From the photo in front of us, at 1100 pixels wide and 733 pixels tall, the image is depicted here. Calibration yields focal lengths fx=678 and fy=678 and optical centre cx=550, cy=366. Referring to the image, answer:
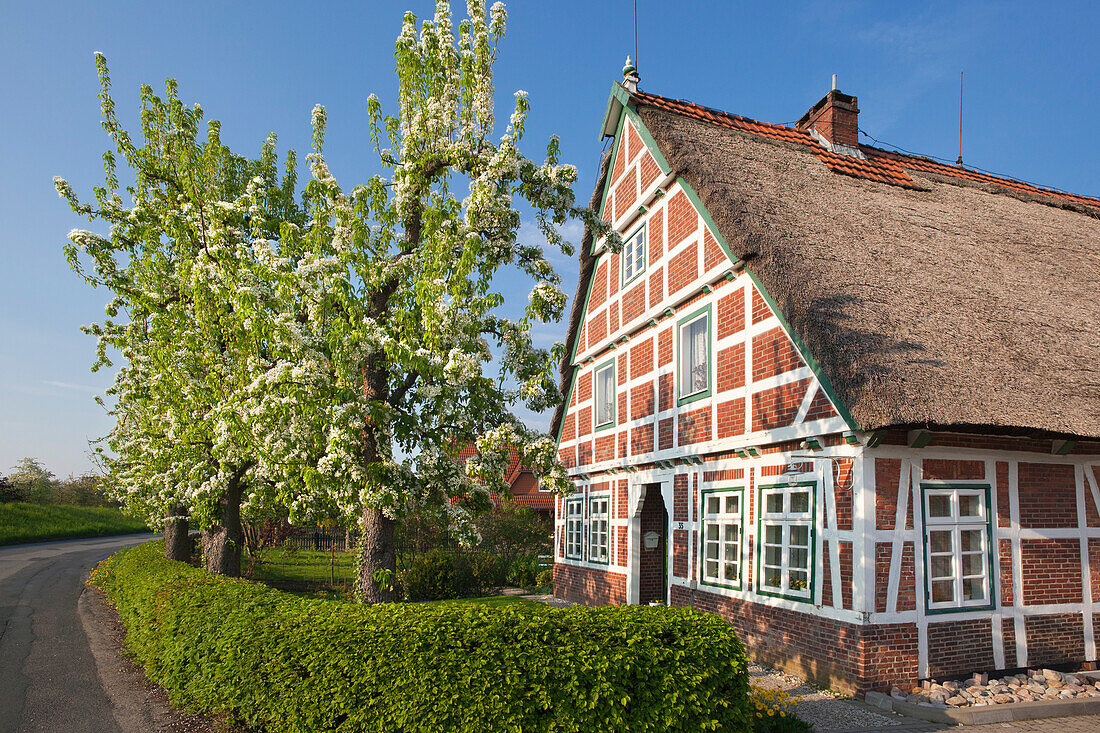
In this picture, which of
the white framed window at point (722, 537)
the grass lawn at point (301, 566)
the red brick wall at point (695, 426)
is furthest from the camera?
the grass lawn at point (301, 566)

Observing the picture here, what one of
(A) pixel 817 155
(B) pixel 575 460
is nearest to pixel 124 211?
(B) pixel 575 460

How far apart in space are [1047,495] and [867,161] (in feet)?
23.3

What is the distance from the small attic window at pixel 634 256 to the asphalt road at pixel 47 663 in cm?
1047

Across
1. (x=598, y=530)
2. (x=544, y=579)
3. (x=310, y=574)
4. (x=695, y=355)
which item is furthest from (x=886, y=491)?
(x=310, y=574)

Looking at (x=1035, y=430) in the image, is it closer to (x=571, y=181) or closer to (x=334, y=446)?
(x=571, y=181)

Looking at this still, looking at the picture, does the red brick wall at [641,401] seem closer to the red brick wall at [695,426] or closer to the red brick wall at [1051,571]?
the red brick wall at [695,426]

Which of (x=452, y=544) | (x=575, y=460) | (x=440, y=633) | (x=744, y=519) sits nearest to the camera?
(x=440, y=633)

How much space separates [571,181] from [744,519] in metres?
5.10

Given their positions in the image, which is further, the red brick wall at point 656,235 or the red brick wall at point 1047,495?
the red brick wall at point 656,235

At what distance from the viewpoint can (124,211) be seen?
38.0 ft

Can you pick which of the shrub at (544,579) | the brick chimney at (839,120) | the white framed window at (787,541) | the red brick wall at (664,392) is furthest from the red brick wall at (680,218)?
the shrub at (544,579)

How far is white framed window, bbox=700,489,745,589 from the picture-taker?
377 inches

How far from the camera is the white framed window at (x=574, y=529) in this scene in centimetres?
1581

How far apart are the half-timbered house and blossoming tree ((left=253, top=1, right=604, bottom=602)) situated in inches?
116
